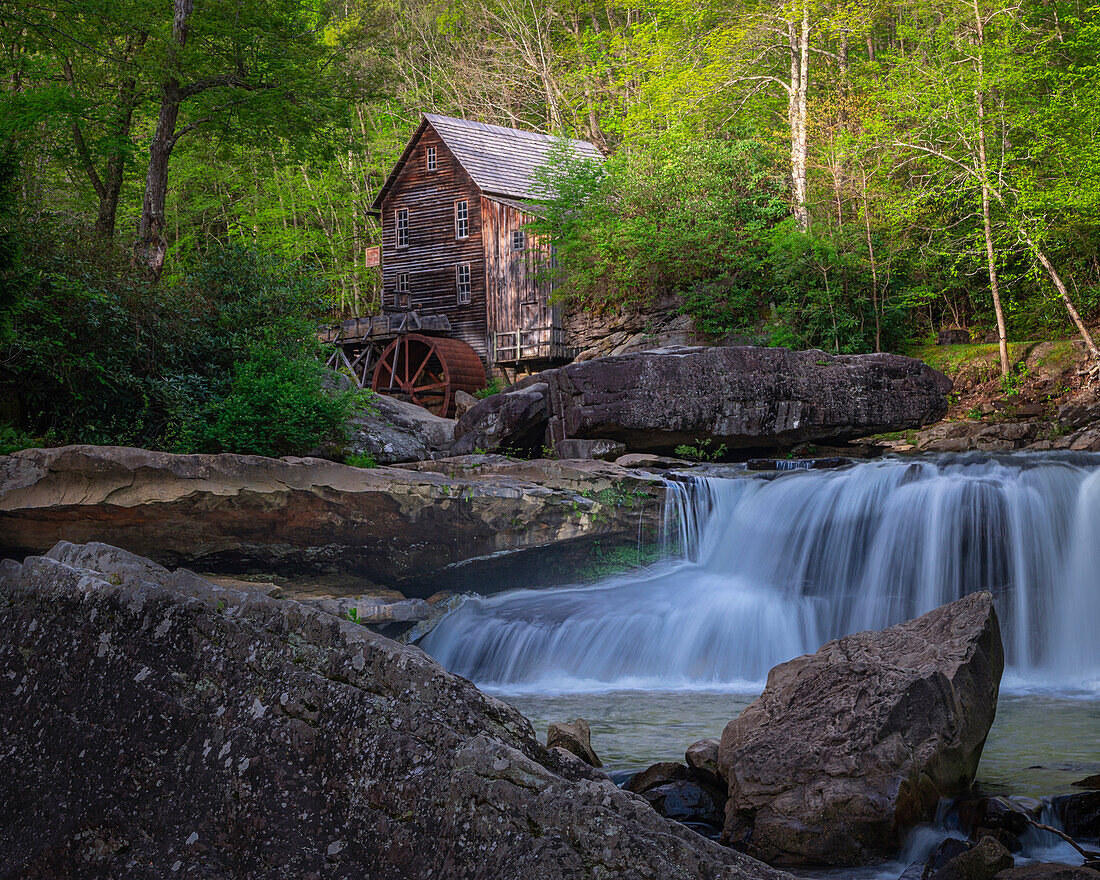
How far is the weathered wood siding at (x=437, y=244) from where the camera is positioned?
3061 centimetres

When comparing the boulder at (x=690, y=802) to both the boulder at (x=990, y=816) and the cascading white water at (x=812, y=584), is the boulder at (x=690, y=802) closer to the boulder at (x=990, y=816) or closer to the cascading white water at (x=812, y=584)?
the boulder at (x=990, y=816)

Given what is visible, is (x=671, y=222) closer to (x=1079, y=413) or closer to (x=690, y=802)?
(x=1079, y=413)

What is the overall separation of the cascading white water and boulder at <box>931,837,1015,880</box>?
509 cm

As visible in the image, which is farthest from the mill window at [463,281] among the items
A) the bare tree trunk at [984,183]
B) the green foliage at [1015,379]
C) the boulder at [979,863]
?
the boulder at [979,863]

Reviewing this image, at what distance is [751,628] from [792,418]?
6.21 meters

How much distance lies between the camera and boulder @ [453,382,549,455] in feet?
49.8

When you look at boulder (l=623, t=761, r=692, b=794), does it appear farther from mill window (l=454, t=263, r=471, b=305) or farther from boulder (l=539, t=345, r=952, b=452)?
mill window (l=454, t=263, r=471, b=305)

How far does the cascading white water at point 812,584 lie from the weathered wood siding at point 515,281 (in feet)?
56.1

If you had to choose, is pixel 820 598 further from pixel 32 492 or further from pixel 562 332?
pixel 562 332

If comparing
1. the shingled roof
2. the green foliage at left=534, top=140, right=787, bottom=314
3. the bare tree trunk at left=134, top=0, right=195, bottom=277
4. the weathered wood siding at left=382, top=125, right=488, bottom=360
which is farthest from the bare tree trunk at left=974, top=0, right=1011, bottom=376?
the weathered wood siding at left=382, top=125, right=488, bottom=360

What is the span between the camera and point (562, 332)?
2811 centimetres

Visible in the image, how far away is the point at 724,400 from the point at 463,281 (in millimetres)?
17834

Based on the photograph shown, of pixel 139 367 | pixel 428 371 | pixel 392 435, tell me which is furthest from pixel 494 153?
pixel 139 367

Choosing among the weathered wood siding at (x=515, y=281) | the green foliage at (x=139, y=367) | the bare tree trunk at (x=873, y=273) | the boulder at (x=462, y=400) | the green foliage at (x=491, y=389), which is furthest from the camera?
the weathered wood siding at (x=515, y=281)
